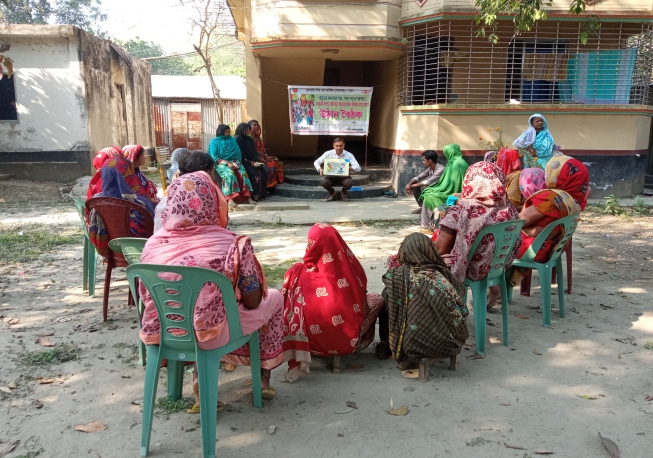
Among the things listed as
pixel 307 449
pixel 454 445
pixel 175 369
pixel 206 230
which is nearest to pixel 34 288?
pixel 175 369

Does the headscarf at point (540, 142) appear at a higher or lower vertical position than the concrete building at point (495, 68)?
lower

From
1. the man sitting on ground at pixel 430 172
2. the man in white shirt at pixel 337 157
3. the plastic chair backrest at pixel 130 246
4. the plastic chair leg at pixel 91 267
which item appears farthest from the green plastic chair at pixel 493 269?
the man in white shirt at pixel 337 157

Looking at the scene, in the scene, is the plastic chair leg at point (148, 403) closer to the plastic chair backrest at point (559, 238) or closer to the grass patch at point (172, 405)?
the grass patch at point (172, 405)

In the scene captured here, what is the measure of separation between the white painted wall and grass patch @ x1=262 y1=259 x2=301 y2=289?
9559mm

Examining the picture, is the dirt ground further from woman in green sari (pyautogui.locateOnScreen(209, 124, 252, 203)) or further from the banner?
the banner

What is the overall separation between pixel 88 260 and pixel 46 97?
32.5 ft

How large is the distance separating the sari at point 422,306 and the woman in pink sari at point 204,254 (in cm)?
95

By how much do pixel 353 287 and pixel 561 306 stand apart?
6.91 feet

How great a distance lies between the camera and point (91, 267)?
15.1 feet

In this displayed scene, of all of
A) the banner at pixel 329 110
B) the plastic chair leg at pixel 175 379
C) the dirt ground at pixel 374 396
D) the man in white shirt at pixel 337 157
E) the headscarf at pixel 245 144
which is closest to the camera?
the dirt ground at pixel 374 396

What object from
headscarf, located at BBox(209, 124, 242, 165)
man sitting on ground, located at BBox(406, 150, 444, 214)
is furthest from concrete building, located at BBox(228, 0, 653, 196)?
headscarf, located at BBox(209, 124, 242, 165)

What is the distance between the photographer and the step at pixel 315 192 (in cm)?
1033

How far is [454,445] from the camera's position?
8.46ft

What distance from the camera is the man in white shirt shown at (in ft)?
32.2
